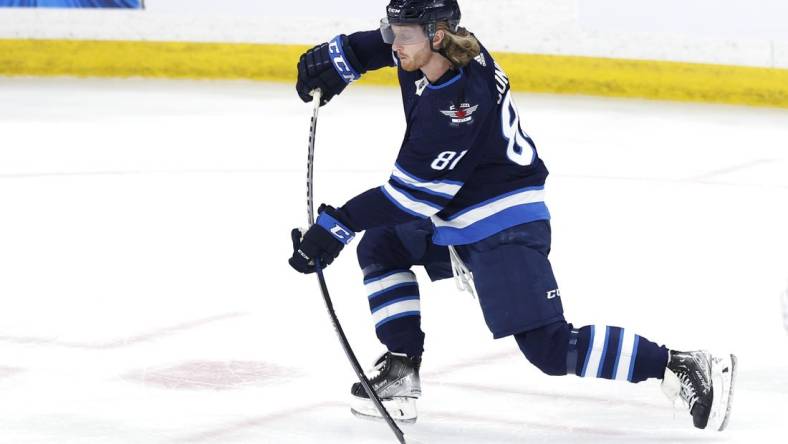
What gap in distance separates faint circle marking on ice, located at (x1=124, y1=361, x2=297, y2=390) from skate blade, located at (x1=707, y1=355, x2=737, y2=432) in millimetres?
856

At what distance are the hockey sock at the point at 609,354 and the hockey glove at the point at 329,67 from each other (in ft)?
2.30

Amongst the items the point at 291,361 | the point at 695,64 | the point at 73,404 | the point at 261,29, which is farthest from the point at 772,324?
the point at 261,29

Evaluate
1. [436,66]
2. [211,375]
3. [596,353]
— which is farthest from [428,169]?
[211,375]

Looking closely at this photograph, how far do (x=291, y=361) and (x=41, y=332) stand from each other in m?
0.61

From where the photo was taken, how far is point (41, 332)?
316 centimetres

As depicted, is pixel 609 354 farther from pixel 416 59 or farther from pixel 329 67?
pixel 329 67

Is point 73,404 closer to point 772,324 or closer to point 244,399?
point 244,399

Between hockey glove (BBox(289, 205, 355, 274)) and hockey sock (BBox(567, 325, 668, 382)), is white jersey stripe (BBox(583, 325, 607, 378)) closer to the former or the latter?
hockey sock (BBox(567, 325, 668, 382))

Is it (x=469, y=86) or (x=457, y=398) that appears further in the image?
(x=457, y=398)

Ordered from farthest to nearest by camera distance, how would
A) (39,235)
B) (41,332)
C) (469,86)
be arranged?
(39,235)
(41,332)
(469,86)

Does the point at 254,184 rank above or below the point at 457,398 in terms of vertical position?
below

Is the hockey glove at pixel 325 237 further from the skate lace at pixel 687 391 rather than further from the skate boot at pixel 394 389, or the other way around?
the skate lace at pixel 687 391

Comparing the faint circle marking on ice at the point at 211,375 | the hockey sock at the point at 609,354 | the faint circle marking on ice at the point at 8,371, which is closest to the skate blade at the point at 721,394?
the hockey sock at the point at 609,354

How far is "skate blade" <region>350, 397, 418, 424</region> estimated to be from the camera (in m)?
2.58
